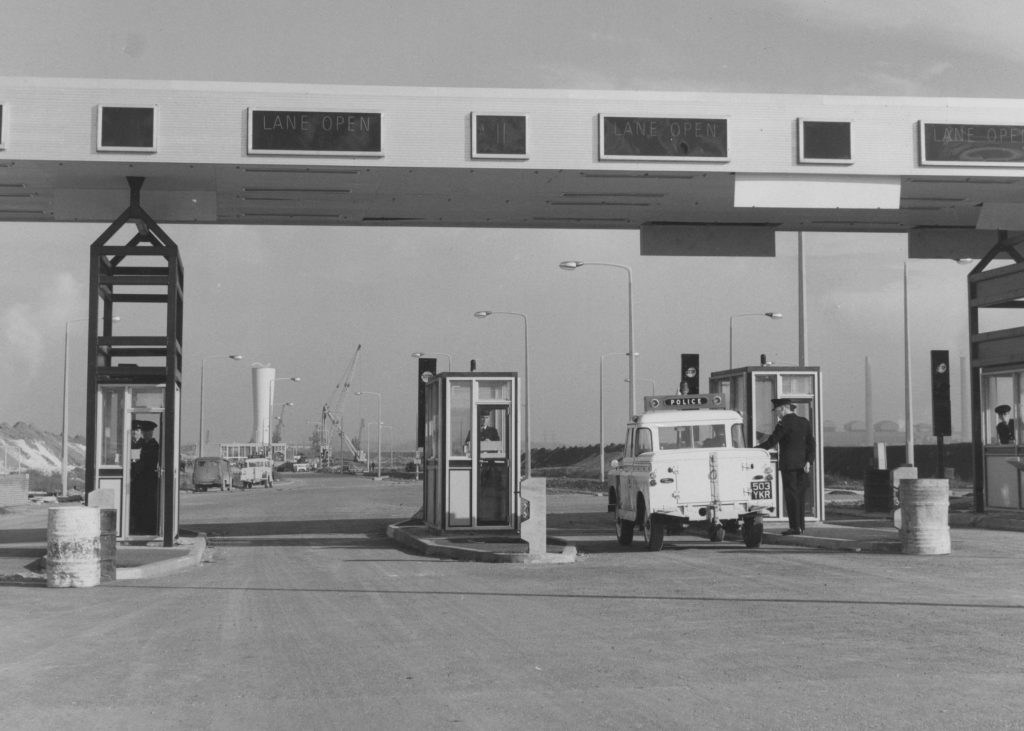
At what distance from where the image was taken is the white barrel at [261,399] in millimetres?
148750

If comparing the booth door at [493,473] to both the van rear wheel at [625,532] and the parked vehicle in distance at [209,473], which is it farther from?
the parked vehicle in distance at [209,473]

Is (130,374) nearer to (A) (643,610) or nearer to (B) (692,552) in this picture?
(B) (692,552)

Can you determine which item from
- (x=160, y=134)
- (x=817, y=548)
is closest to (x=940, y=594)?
(x=817, y=548)

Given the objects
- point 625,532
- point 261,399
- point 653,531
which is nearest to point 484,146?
point 653,531

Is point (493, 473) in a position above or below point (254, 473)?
above

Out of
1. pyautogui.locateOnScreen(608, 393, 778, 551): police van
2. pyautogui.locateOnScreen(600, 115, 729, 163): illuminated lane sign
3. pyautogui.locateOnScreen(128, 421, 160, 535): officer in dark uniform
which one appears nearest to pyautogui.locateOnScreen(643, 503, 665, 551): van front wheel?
pyautogui.locateOnScreen(608, 393, 778, 551): police van

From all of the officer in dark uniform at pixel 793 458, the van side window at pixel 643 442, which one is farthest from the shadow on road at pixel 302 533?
the officer in dark uniform at pixel 793 458

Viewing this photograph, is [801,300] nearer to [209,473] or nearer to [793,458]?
[793,458]

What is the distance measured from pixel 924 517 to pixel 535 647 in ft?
30.5

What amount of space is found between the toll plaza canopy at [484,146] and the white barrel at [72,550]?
550 cm

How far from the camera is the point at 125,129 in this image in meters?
17.2

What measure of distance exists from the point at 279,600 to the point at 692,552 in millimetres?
7734

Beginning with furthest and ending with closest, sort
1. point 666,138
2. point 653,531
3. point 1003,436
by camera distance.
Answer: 1. point 1003,436
2. point 653,531
3. point 666,138

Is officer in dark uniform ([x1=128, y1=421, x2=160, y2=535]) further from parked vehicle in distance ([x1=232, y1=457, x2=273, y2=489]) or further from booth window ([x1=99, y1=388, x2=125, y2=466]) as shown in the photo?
parked vehicle in distance ([x1=232, y1=457, x2=273, y2=489])
